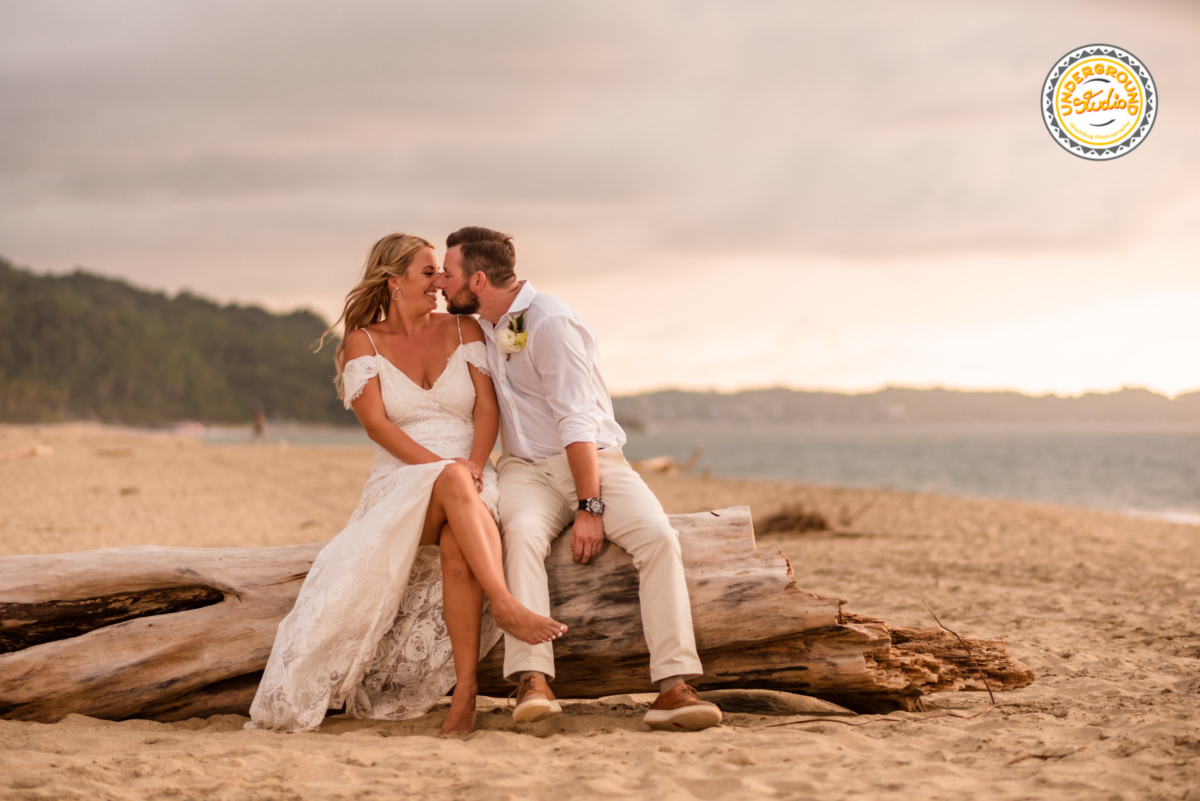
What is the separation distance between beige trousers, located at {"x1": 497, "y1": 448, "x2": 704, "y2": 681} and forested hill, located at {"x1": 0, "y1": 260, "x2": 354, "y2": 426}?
306 ft

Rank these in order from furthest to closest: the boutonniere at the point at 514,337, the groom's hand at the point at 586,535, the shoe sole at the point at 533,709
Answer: the boutonniere at the point at 514,337, the groom's hand at the point at 586,535, the shoe sole at the point at 533,709

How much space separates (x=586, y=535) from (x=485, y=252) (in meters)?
1.62

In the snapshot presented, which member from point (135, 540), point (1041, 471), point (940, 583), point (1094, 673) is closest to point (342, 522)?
point (135, 540)

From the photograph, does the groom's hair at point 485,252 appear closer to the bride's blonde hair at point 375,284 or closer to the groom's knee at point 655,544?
the bride's blonde hair at point 375,284

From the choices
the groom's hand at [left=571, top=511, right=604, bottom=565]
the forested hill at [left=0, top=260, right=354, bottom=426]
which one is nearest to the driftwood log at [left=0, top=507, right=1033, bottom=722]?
the groom's hand at [left=571, top=511, right=604, bottom=565]

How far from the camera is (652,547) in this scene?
13.1 feet

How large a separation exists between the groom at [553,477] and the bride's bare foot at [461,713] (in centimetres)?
24

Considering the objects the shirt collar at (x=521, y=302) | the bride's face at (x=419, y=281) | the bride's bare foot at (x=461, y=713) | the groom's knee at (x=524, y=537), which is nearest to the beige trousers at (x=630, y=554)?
the groom's knee at (x=524, y=537)

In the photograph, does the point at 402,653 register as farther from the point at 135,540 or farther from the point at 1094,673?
the point at 135,540

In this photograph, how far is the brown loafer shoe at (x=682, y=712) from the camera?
12.5ft

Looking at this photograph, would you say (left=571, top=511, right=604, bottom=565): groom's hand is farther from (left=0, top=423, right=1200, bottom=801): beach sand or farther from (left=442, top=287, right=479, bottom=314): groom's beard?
(left=442, top=287, right=479, bottom=314): groom's beard

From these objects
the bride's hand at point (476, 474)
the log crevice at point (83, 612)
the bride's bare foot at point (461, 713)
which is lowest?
the bride's bare foot at point (461, 713)

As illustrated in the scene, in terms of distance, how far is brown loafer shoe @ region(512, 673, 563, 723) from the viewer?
374 centimetres

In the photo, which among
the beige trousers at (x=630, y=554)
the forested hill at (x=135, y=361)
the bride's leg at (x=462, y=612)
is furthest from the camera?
the forested hill at (x=135, y=361)
